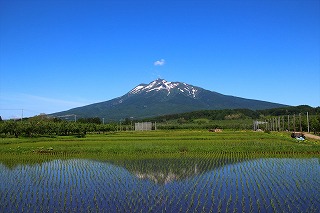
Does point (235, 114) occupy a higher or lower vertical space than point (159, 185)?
higher

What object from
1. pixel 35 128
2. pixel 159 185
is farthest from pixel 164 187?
pixel 35 128

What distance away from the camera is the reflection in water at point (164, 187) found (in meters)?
9.82

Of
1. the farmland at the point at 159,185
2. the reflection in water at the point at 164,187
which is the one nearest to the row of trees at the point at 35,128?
the farmland at the point at 159,185

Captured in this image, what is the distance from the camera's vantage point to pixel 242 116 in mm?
136250

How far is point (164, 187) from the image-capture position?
12445mm

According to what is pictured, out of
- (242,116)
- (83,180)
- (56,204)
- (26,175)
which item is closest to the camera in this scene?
(56,204)

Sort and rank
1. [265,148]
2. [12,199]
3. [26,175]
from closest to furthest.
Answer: [12,199]
[26,175]
[265,148]

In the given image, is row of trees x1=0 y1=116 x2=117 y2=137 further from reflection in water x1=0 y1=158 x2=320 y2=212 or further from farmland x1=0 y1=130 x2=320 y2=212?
reflection in water x1=0 y1=158 x2=320 y2=212

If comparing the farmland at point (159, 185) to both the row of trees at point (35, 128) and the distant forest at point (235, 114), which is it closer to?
the row of trees at point (35, 128)

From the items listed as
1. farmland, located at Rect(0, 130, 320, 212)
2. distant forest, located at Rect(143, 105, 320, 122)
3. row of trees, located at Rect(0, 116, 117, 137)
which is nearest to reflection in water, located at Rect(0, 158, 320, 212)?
farmland, located at Rect(0, 130, 320, 212)

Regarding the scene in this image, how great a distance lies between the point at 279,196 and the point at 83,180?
763 centimetres

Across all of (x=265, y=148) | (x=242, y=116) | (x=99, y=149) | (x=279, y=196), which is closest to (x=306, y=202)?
(x=279, y=196)

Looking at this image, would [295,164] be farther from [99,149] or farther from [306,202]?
[99,149]

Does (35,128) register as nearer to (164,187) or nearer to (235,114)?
(164,187)
